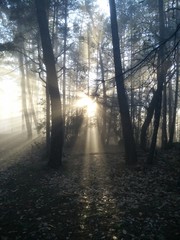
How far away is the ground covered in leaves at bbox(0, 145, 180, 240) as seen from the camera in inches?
266

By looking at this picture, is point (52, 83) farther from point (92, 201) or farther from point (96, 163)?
point (92, 201)

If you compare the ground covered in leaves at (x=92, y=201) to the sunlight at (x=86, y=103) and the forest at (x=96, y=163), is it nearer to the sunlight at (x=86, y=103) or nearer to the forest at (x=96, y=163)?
the forest at (x=96, y=163)

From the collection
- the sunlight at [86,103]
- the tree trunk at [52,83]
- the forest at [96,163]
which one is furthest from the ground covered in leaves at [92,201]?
the sunlight at [86,103]

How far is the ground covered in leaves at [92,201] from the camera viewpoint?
677 cm

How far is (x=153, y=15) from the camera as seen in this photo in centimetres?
1888

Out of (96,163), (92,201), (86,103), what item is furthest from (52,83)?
(86,103)

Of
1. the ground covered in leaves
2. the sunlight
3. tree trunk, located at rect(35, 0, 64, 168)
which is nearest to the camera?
the ground covered in leaves

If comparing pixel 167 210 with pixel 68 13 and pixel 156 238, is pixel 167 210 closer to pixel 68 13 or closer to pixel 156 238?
pixel 156 238

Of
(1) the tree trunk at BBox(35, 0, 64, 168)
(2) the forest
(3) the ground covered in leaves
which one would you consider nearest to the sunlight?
(2) the forest

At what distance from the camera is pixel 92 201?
8.60 m

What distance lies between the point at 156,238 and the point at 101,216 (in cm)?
171

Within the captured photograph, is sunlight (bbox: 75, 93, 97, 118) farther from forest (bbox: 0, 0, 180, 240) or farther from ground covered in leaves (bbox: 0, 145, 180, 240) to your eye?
ground covered in leaves (bbox: 0, 145, 180, 240)

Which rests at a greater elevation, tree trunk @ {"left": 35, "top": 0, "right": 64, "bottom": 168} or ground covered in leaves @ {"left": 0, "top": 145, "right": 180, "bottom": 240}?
tree trunk @ {"left": 35, "top": 0, "right": 64, "bottom": 168}

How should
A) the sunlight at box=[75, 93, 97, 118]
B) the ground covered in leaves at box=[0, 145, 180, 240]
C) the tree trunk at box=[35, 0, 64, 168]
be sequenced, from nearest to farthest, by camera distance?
1. the ground covered in leaves at box=[0, 145, 180, 240]
2. the tree trunk at box=[35, 0, 64, 168]
3. the sunlight at box=[75, 93, 97, 118]
